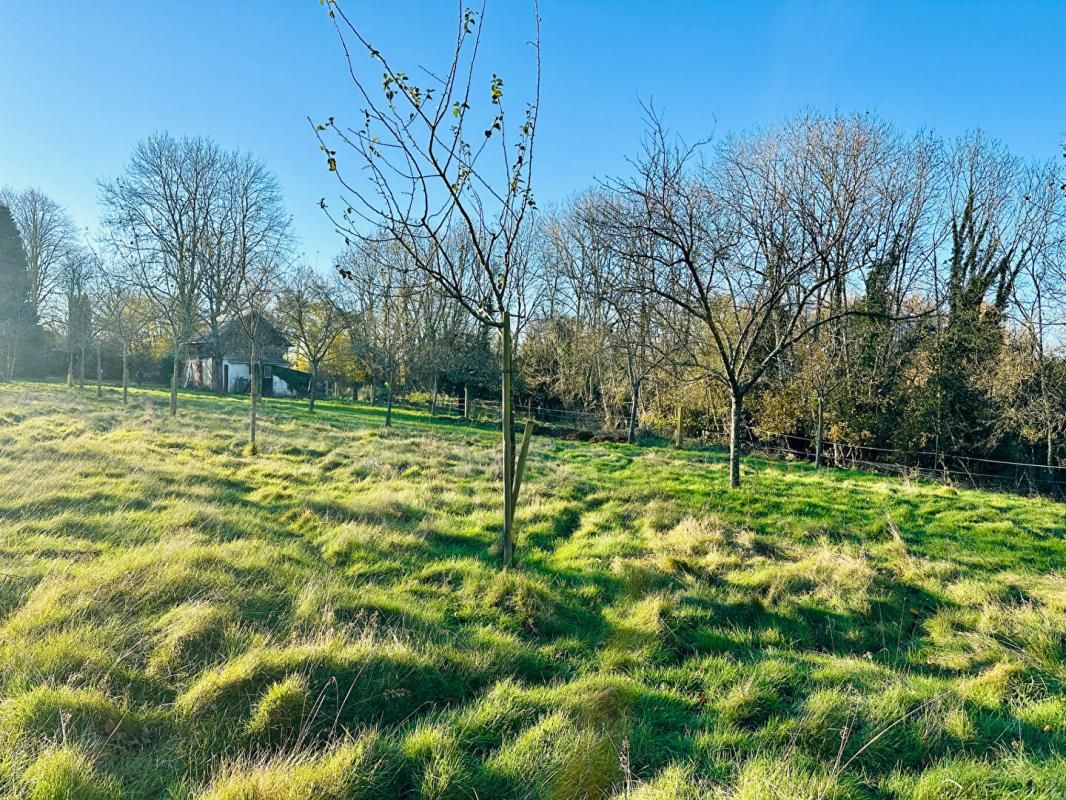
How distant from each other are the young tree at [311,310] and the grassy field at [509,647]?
21.6m

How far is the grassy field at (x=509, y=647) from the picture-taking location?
2.57m

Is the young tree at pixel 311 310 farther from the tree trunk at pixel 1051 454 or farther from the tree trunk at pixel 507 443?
the tree trunk at pixel 1051 454

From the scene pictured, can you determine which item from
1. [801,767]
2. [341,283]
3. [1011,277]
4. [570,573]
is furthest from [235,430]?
[1011,277]

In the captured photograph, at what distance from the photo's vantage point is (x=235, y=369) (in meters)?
43.2

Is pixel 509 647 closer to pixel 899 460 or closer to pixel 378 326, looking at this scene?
pixel 899 460

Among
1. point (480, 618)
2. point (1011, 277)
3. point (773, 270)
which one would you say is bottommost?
point (480, 618)

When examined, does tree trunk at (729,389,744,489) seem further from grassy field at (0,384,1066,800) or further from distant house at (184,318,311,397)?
distant house at (184,318,311,397)

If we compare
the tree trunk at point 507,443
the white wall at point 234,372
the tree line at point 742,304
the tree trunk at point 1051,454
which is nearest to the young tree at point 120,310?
the tree line at point 742,304

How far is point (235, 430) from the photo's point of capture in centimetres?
1488

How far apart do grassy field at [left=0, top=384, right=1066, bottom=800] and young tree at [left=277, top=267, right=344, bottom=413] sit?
70.8 feet

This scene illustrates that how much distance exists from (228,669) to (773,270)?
10.4 meters

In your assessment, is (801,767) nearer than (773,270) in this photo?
Yes

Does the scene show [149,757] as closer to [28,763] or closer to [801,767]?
[28,763]

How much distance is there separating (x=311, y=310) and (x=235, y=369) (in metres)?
16.3
